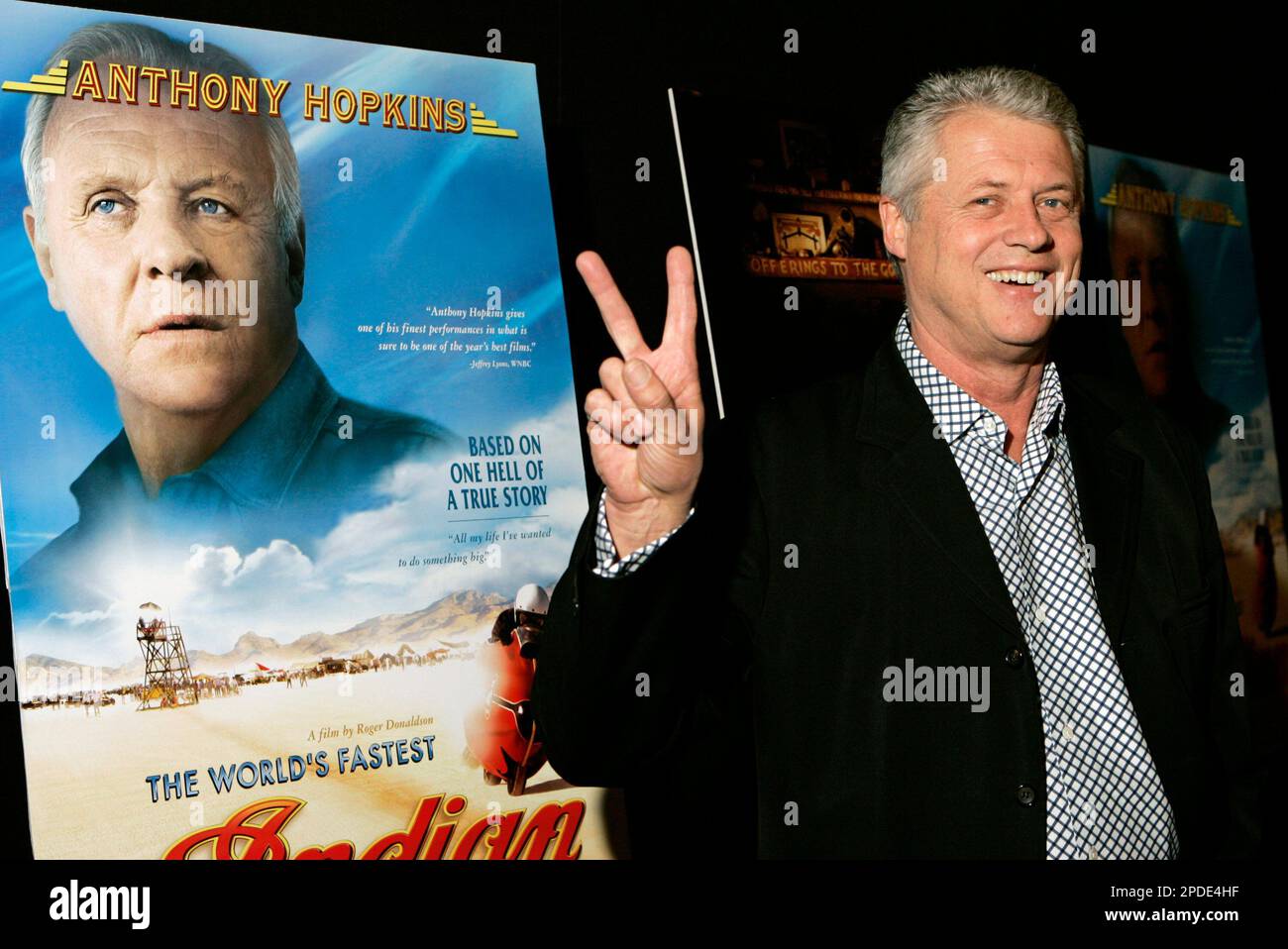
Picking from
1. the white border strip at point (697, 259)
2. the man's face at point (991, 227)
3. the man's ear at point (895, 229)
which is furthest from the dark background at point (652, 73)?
the man's face at point (991, 227)

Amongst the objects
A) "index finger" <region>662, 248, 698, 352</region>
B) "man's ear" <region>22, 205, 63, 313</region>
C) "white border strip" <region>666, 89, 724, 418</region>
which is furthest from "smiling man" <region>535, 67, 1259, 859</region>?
"man's ear" <region>22, 205, 63, 313</region>

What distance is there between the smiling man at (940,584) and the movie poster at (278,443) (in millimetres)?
958

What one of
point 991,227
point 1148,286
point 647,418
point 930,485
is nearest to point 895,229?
point 991,227

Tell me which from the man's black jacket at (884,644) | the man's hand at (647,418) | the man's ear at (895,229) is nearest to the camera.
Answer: the man's hand at (647,418)

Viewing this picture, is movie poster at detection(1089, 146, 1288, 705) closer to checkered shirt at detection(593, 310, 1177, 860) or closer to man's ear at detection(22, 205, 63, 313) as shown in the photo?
checkered shirt at detection(593, 310, 1177, 860)

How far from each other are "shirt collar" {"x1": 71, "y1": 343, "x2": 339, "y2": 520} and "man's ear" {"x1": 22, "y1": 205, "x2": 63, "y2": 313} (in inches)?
10.3

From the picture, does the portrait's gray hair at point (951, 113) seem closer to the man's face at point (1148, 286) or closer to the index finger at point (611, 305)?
the index finger at point (611, 305)

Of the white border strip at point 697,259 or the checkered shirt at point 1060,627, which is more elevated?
the white border strip at point 697,259

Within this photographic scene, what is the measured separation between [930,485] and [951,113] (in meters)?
0.56

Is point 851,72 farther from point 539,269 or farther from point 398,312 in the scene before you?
point 398,312

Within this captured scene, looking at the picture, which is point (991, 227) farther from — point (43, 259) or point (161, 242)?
point (43, 259)

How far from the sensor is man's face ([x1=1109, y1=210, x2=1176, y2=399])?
414cm

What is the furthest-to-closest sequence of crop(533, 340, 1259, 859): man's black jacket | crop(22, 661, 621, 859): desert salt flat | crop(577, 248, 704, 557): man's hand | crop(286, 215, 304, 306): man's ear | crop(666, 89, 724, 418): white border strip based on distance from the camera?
crop(666, 89, 724, 418): white border strip < crop(286, 215, 304, 306): man's ear < crop(22, 661, 621, 859): desert salt flat < crop(533, 340, 1259, 859): man's black jacket < crop(577, 248, 704, 557): man's hand

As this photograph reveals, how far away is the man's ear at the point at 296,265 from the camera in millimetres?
2508
